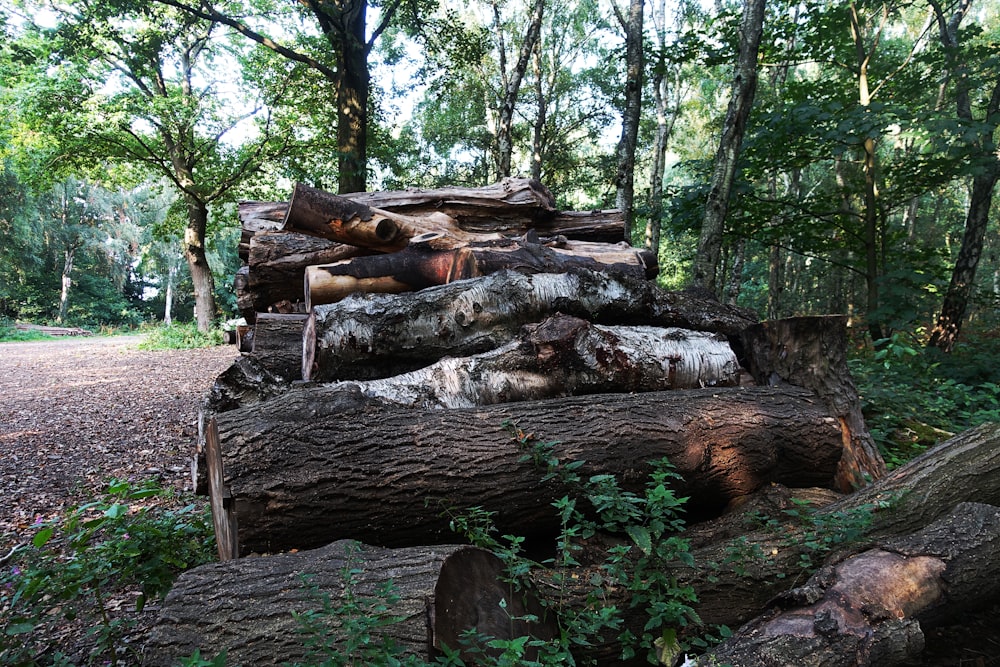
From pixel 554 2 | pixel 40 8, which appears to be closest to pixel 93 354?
pixel 40 8

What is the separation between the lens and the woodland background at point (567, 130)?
26.4ft

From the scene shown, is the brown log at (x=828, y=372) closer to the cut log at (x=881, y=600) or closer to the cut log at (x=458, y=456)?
the cut log at (x=458, y=456)

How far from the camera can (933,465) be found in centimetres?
302

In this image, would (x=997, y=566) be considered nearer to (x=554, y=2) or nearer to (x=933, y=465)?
(x=933, y=465)

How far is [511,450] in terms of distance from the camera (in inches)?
121

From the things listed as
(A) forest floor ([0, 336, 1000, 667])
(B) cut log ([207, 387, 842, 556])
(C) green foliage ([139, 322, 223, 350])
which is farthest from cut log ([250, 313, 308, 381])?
(C) green foliage ([139, 322, 223, 350])

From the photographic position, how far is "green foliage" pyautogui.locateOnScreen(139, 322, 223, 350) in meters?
16.0

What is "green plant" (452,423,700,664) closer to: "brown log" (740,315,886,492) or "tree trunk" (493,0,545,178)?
"brown log" (740,315,886,492)

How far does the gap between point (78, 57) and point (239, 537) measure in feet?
52.4

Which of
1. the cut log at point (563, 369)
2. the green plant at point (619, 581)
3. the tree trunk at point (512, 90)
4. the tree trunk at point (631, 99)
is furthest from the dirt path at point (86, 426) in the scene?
the tree trunk at point (512, 90)

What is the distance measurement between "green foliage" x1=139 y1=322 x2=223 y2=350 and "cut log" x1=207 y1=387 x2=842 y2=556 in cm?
1517

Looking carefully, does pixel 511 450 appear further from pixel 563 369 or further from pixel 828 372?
pixel 828 372

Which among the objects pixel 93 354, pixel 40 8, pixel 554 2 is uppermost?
pixel 554 2

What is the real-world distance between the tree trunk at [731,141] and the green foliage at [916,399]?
6.52 ft
